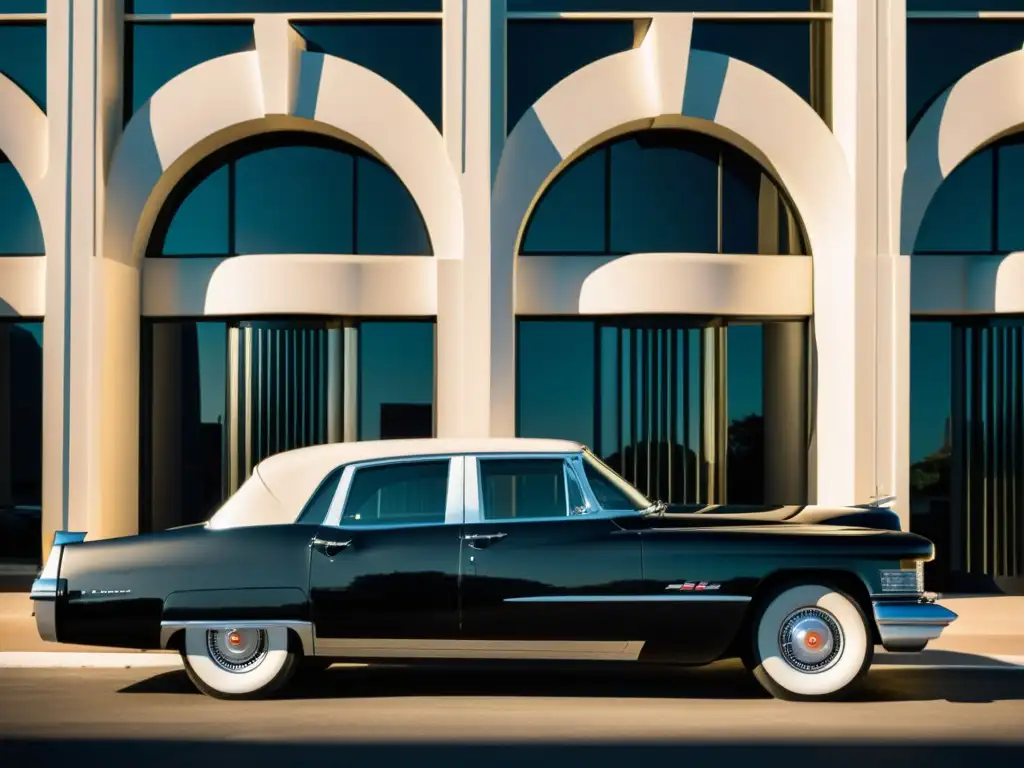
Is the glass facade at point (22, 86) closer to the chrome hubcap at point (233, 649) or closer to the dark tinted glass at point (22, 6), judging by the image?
the dark tinted glass at point (22, 6)

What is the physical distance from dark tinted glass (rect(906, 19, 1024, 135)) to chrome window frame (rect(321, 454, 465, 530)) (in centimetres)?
830

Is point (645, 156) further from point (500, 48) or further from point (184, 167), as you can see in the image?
point (184, 167)

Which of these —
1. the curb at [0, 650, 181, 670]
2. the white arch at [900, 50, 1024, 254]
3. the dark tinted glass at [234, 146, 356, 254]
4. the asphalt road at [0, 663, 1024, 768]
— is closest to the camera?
the asphalt road at [0, 663, 1024, 768]

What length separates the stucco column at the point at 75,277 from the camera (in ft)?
44.3

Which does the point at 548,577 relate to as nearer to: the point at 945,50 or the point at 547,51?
the point at 547,51

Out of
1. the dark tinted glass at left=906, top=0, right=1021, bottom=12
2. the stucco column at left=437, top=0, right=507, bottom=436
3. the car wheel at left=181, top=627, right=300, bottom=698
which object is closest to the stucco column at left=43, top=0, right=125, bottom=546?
the stucco column at left=437, top=0, right=507, bottom=436

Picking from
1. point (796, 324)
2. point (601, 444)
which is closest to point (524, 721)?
point (601, 444)

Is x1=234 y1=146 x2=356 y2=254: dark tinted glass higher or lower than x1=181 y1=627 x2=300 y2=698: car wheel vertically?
higher

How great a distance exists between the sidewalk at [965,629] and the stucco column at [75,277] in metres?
1.28

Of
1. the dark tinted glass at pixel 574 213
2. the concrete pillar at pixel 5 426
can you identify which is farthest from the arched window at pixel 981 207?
the concrete pillar at pixel 5 426

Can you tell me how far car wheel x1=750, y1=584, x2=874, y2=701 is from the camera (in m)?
7.58

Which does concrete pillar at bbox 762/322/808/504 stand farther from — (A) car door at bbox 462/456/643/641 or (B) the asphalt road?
(A) car door at bbox 462/456/643/641

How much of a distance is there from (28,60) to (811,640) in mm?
10974

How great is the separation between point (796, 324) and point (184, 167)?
7.11 m
